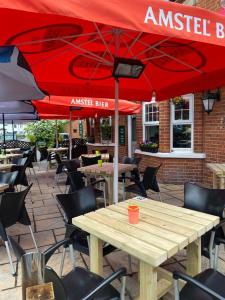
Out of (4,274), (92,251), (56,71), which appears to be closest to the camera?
(92,251)

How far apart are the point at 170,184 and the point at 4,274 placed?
4688 millimetres

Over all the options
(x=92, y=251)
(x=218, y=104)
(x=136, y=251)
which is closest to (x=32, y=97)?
(x=92, y=251)

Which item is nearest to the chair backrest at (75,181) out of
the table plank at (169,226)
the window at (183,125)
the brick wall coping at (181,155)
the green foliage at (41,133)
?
the table plank at (169,226)

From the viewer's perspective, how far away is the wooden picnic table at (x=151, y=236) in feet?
5.27

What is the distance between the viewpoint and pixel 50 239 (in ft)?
11.1

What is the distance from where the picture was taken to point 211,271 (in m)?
1.89

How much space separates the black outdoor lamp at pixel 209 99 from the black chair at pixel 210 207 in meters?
3.43

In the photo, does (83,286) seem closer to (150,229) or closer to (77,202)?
(150,229)

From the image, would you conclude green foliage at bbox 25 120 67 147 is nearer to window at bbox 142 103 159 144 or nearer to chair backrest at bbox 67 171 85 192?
window at bbox 142 103 159 144

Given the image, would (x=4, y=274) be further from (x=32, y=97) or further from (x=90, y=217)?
(x=32, y=97)

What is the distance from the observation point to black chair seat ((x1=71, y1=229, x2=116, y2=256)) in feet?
7.54

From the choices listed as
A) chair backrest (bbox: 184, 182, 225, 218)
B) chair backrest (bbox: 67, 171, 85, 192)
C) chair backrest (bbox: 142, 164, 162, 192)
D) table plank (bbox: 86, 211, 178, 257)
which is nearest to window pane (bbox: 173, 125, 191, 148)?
chair backrest (bbox: 142, 164, 162, 192)

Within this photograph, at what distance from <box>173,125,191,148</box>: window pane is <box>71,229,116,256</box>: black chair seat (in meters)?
4.70

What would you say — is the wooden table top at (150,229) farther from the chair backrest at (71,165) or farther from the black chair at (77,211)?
the chair backrest at (71,165)
